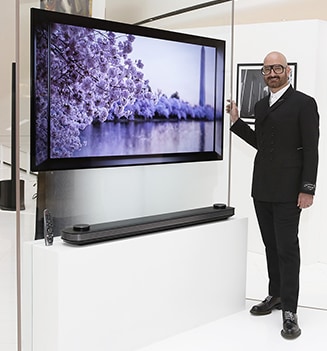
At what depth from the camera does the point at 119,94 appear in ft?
10.5

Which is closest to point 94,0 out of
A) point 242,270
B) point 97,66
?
point 97,66

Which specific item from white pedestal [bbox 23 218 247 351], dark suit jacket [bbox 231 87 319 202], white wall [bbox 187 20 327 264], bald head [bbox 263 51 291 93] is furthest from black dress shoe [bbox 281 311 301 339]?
white wall [bbox 187 20 327 264]

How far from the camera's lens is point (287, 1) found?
6375 millimetres

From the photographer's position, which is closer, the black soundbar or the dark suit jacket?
the black soundbar

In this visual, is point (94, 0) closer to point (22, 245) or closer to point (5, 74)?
point (22, 245)

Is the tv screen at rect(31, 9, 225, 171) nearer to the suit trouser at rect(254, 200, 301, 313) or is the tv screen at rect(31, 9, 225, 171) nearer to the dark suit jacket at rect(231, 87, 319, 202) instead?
the dark suit jacket at rect(231, 87, 319, 202)

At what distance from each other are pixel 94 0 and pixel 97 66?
475 millimetres

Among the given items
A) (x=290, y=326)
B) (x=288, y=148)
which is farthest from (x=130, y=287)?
(x=288, y=148)

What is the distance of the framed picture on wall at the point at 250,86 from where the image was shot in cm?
521

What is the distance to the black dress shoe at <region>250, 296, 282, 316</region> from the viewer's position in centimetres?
386

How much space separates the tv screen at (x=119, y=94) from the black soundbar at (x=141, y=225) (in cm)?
33

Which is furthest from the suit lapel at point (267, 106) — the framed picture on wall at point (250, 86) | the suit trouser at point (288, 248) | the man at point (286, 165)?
the framed picture on wall at point (250, 86)

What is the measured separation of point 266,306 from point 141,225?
1.21m

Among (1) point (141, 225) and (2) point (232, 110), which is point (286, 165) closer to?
(2) point (232, 110)
